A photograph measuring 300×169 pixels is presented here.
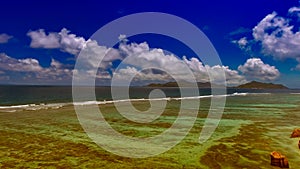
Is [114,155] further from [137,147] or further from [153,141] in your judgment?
[153,141]

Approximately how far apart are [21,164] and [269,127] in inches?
768

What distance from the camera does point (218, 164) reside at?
40.3 feet

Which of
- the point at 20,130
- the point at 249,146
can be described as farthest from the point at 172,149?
the point at 20,130

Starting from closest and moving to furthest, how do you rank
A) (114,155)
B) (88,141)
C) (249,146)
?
1. (114,155)
2. (249,146)
3. (88,141)

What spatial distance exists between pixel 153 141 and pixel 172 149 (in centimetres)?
246

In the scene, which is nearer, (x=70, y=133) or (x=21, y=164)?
(x=21, y=164)

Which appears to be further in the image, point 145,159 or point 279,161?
point 145,159

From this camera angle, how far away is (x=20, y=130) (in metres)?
20.5

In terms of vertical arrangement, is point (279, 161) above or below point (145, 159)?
above

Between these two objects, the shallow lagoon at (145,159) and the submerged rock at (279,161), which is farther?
the shallow lagoon at (145,159)

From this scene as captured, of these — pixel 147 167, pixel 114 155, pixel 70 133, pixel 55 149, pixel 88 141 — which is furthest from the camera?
pixel 70 133

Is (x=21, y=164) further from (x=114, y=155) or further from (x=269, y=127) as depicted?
(x=269, y=127)

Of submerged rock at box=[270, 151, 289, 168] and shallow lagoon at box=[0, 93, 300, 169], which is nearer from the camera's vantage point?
submerged rock at box=[270, 151, 289, 168]

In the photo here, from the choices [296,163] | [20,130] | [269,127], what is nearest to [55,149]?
[20,130]
